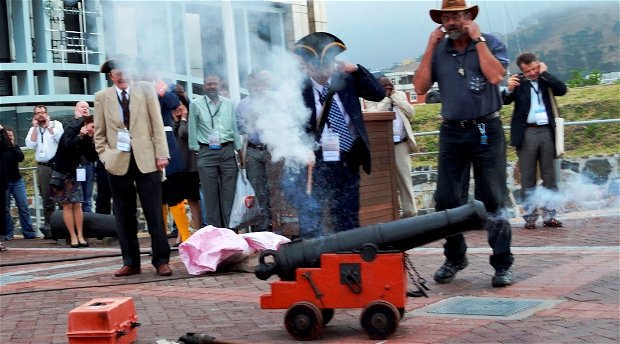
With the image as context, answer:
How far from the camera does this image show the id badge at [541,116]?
10.7 meters

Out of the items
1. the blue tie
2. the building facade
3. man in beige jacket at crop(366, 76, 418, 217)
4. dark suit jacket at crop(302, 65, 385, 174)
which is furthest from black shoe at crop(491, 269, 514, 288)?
man in beige jacket at crop(366, 76, 418, 217)

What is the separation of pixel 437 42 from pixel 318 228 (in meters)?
1.64

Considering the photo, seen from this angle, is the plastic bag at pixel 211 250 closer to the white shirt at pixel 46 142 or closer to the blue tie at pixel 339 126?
the blue tie at pixel 339 126

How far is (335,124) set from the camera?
6.78 m

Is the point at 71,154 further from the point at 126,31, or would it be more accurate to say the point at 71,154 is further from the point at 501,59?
the point at 501,59

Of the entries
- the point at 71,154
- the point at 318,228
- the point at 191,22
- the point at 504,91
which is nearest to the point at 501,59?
the point at 318,228

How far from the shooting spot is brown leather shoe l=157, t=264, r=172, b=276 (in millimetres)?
8672

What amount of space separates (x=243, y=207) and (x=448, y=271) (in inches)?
137

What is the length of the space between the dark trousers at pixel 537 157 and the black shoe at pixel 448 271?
3.85 metres

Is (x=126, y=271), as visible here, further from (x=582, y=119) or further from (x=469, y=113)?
(x=582, y=119)

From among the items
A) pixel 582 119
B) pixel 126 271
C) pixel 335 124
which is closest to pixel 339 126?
pixel 335 124

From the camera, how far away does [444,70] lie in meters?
7.10

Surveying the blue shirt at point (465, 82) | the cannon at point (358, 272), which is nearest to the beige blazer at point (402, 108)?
the blue shirt at point (465, 82)

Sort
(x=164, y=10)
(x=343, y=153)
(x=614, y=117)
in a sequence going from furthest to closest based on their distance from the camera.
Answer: (x=614, y=117)
(x=164, y=10)
(x=343, y=153)
